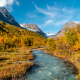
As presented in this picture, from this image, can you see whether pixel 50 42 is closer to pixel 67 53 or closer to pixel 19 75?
pixel 67 53

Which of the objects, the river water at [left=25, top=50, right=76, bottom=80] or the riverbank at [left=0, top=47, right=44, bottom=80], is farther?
the river water at [left=25, top=50, right=76, bottom=80]

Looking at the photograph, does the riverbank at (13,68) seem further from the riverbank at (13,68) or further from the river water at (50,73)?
the river water at (50,73)

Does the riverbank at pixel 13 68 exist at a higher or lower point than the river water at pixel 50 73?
higher

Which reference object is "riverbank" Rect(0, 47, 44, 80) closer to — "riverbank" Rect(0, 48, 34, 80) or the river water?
"riverbank" Rect(0, 48, 34, 80)

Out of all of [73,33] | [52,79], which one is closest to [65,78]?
[52,79]

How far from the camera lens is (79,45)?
36188 mm

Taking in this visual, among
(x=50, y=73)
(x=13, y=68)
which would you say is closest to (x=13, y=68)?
(x=13, y=68)

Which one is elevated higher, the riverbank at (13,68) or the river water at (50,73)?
the riverbank at (13,68)

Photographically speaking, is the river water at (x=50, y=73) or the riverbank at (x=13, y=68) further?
the river water at (x=50, y=73)

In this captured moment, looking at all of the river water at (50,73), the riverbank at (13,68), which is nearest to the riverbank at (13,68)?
the riverbank at (13,68)

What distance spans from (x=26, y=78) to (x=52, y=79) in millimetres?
7841

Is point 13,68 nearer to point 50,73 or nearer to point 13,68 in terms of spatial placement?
point 13,68

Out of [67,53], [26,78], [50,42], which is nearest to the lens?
[26,78]

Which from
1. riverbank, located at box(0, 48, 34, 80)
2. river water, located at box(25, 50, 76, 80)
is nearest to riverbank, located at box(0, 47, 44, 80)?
riverbank, located at box(0, 48, 34, 80)
